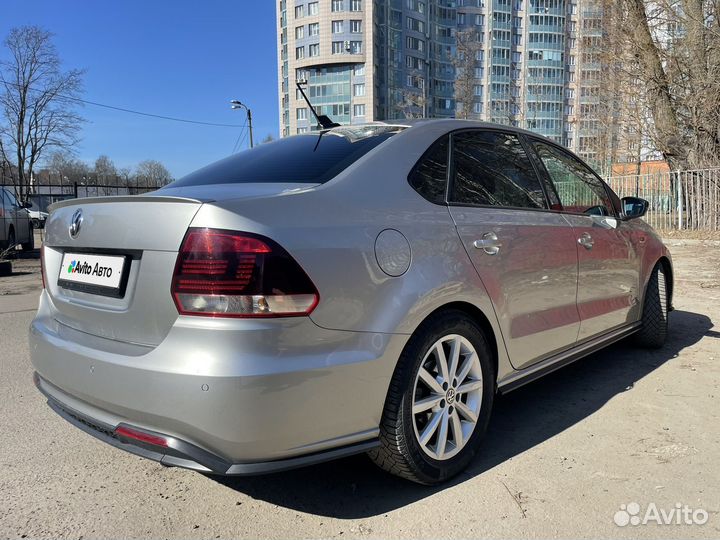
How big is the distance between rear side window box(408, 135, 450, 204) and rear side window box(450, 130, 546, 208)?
72mm

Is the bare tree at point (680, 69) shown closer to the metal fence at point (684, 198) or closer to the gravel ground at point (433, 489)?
the metal fence at point (684, 198)

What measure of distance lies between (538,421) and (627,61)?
18322 millimetres

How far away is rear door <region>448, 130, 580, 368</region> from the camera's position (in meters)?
2.64

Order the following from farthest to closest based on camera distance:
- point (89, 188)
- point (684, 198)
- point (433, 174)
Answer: point (89, 188), point (684, 198), point (433, 174)

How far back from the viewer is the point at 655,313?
430 cm

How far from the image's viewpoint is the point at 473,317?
2.56 m

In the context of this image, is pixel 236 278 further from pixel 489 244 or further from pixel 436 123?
pixel 436 123

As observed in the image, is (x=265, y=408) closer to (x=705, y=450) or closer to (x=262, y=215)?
(x=262, y=215)

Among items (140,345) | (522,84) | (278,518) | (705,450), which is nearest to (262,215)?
(140,345)

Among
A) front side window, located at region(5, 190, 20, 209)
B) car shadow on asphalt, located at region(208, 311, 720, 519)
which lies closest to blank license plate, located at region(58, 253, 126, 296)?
car shadow on asphalt, located at region(208, 311, 720, 519)

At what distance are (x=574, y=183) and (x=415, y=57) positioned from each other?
8069cm

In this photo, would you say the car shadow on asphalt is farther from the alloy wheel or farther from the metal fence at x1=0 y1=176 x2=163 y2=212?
the metal fence at x1=0 y1=176 x2=163 y2=212

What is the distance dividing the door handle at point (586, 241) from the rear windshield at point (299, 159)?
1469mm

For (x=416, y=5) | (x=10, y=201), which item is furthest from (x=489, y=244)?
(x=416, y=5)
